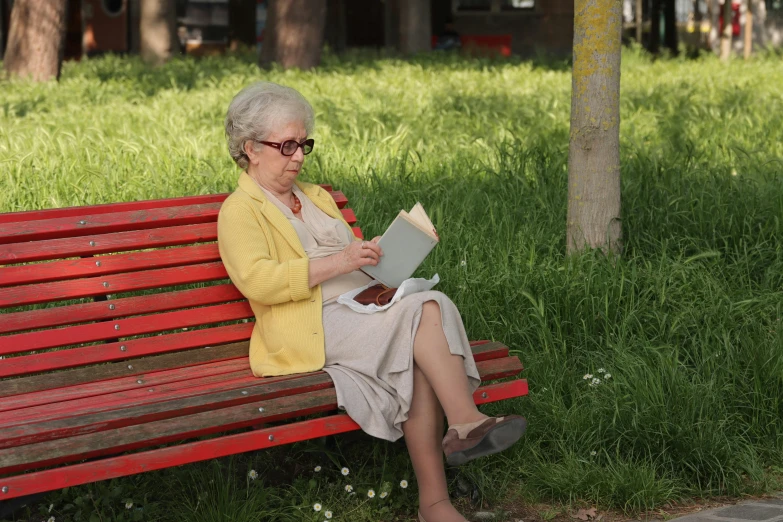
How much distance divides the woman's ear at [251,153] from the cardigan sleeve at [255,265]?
0.66 ft

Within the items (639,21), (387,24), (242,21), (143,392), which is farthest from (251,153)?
(639,21)

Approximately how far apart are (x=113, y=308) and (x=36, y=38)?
35.9 ft

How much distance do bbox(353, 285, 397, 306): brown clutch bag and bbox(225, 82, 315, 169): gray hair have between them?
2.01ft

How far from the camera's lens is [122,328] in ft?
12.4

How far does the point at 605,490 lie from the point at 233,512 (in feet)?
3.92

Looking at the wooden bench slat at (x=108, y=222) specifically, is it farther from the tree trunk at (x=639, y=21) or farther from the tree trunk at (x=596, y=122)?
the tree trunk at (x=639, y=21)

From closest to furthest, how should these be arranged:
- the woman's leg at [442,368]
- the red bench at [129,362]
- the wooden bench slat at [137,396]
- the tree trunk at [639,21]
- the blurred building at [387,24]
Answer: the red bench at [129,362], the wooden bench slat at [137,396], the woman's leg at [442,368], the blurred building at [387,24], the tree trunk at [639,21]

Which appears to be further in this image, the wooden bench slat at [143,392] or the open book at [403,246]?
the open book at [403,246]

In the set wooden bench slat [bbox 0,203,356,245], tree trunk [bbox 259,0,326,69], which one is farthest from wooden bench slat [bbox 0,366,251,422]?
tree trunk [bbox 259,0,326,69]

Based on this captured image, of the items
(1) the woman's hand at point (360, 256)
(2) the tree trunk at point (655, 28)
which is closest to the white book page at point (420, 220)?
(1) the woman's hand at point (360, 256)

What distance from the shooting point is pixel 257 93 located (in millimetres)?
3820

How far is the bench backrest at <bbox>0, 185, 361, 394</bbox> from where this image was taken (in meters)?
3.63

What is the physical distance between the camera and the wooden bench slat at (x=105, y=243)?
12.2 ft

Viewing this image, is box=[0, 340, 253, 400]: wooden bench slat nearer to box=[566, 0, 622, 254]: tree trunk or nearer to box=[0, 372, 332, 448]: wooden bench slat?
box=[0, 372, 332, 448]: wooden bench slat
